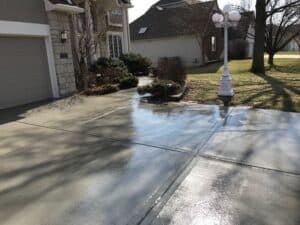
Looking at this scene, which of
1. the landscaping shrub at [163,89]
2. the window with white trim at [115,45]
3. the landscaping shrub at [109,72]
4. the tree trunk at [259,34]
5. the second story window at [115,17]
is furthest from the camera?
the window with white trim at [115,45]

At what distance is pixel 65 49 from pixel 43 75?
1.38m

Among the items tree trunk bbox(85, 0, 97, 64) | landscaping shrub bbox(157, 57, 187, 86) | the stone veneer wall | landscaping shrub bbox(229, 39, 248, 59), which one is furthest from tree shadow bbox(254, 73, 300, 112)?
landscaping shrub bbox(229, 39, 248, 59)

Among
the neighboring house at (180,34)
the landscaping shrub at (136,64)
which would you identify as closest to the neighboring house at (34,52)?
the landscaping shrub at (136,64)

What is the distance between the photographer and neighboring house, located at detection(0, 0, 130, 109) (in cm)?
830

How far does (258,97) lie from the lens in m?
9.03

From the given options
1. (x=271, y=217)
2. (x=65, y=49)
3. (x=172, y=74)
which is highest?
(x=65, y=49)

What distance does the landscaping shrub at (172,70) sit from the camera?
10914 millimetres

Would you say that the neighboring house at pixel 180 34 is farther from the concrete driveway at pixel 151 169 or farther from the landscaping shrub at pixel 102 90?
the concrete driveway at pixel 151 169

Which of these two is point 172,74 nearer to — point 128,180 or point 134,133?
point 134,133

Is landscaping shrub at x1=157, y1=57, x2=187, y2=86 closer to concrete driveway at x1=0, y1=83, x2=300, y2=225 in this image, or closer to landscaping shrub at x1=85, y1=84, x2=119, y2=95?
landscaping shrub at x1=85, y1=84, x2=119, y2=95

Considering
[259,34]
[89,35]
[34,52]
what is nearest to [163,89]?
[34,52]

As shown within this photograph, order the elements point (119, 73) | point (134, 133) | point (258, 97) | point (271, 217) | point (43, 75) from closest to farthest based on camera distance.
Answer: point (271, 217), point (134, 133), point (258, 97), point (43, 75), point (119, 73)

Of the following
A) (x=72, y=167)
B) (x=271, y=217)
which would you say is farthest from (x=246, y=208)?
(x=72, y=167)

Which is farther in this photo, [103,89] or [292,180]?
[103,89]
